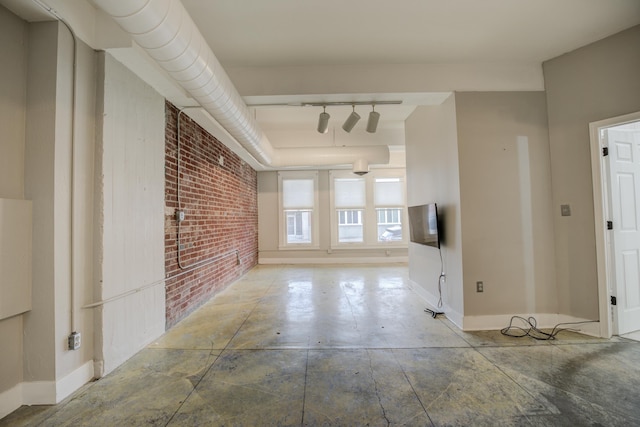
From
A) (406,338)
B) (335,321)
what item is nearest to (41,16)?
(335,321)

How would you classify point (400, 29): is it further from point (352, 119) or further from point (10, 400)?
point (10, 400)

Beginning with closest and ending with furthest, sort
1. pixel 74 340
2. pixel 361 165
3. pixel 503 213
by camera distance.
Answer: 1. pixel 74 340
2. pixel 503 213
3. pixel 361 165

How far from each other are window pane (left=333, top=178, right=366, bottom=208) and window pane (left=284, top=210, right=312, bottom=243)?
931mm

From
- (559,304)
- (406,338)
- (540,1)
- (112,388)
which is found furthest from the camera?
(559,304)

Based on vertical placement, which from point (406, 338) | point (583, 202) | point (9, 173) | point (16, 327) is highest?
point (9, 173)

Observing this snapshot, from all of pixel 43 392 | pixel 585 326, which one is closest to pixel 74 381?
pixel 43 392

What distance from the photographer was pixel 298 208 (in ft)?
22.5

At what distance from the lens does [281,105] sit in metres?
3.11

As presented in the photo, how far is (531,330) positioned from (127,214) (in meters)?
4.10

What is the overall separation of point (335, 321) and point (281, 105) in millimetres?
2684

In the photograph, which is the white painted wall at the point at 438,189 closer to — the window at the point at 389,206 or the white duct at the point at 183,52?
the white duct at the point at 183,52

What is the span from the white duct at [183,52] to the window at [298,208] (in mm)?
3480

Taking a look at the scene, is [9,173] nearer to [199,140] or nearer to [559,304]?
[199,140]

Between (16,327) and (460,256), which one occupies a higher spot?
(460,256)
